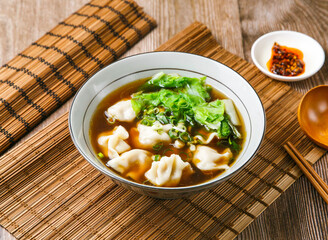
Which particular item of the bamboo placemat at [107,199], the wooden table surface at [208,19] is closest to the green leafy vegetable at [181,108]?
the bamboo placemat at [107,199]

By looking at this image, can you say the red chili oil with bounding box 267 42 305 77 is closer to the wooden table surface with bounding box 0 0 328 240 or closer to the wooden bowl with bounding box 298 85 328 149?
the wooden table surface with bounding box 0 0 328 240

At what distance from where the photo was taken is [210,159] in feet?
6.54

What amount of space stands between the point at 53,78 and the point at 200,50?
115cm

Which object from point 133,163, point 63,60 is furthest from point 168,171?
point 63,60

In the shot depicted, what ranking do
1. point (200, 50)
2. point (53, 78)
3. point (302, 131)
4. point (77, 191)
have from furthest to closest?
point (200, 50), point (53, 78), point (302, 131), point (77, 191)

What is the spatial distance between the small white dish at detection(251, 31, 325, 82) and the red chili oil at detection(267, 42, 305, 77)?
41 mm

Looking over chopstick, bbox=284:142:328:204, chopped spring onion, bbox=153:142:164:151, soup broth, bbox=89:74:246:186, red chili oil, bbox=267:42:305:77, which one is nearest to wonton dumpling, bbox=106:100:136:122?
soup broth, bbox=89:74:246:186

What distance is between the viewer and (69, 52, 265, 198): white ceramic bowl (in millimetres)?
1858

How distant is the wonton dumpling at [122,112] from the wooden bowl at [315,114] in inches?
43.1

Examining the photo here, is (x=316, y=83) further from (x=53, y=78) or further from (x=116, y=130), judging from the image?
(x=53, y=78)

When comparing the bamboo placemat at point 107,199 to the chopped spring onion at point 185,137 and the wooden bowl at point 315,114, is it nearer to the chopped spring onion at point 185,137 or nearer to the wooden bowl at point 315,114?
the wooden bowl at point 315,114

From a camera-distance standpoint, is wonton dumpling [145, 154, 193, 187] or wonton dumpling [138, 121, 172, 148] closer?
wonton dumpling [145, 154, 193, 187]

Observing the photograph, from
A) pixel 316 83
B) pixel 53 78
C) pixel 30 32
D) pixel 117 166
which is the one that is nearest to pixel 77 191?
pixel 117 166

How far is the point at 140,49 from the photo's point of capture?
291 centimetres
